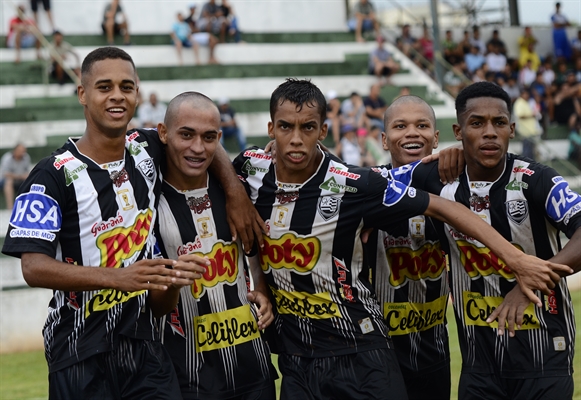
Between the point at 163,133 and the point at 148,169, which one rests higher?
the point at 163,133

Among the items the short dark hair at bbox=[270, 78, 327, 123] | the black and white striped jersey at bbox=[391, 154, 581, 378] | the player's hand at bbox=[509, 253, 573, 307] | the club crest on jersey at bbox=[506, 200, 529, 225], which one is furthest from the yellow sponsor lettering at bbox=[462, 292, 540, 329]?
the short dark hair at bbox=[270, 78, 327, 123]

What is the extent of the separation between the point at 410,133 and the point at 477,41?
68.0ft

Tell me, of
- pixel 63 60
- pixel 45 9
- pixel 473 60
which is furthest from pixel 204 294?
pixel 473 60

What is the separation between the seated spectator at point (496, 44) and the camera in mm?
25469

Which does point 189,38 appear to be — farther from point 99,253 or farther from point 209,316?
point 99,253

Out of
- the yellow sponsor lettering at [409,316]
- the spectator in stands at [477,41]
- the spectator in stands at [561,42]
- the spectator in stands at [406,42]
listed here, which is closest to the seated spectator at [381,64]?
the spectator in stands at [406,42]

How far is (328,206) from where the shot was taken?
538 cm

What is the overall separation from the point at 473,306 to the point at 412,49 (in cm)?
1936

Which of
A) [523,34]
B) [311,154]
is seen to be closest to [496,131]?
[311,154]

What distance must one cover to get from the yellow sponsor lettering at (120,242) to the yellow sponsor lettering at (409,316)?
1.88m

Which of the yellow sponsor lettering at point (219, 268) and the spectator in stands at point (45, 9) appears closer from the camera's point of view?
the yellow sponsor lettering at point (219, 268)

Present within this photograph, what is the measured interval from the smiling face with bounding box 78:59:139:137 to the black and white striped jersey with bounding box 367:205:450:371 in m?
1.96

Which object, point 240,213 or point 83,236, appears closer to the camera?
point 83,236

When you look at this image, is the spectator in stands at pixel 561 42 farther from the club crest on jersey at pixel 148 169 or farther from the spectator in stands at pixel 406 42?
the club crest on jersey at pixel 148 169
